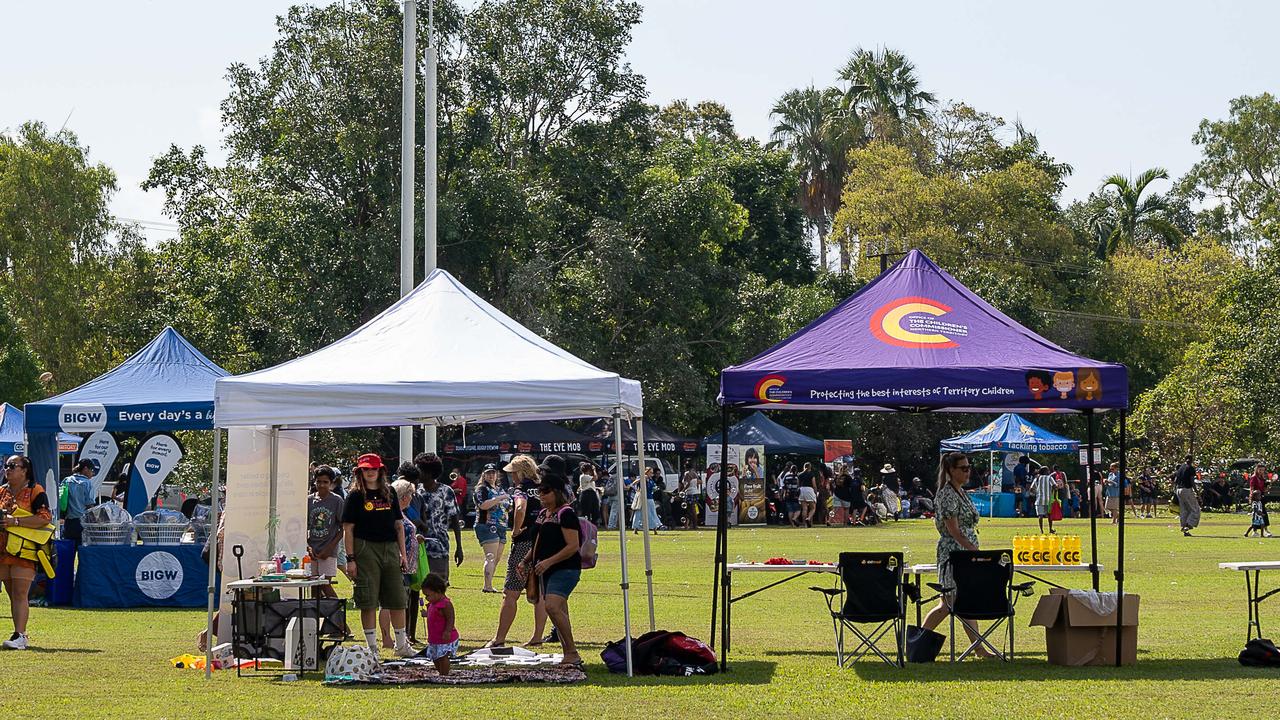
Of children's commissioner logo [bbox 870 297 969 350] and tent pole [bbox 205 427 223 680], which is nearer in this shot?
tent pole [bbox 205 427 223 680]

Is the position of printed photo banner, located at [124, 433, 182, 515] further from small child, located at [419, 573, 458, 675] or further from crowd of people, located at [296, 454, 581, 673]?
small child, located at [419, 573, 458, 675]

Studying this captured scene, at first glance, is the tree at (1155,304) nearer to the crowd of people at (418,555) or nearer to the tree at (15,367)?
the tree at (15,367)

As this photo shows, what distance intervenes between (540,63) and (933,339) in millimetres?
31546

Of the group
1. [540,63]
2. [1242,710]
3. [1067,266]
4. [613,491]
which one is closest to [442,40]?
[540,63]

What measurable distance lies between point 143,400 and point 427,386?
910cm

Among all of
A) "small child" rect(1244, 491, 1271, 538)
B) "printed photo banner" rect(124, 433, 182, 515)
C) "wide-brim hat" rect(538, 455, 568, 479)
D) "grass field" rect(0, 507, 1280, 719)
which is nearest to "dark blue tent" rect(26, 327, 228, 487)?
"grass field" rect(0, 507, 1280, 719)

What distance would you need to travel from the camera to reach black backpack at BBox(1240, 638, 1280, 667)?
11.8m

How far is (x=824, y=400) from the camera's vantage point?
1209cm

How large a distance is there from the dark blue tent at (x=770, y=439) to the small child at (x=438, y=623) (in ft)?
95.2

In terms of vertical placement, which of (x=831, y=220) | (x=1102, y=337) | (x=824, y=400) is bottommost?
(x=824, y=400)

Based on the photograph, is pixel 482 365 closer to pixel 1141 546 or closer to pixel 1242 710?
pixel 1242 710

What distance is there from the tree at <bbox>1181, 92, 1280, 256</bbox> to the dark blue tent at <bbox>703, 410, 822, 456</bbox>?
28549 mm

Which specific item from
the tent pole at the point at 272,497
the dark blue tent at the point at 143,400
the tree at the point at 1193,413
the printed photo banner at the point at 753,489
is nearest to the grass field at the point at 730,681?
the tent pole at the point at 272,497

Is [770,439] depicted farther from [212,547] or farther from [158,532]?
[212,547]
